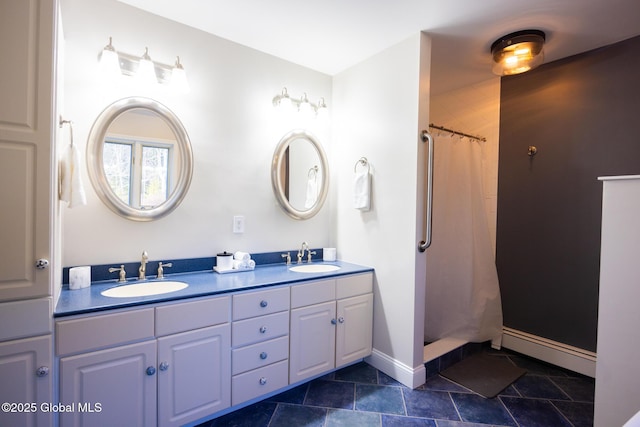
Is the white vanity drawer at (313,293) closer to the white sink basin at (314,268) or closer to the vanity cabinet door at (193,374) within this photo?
the white sink basin at (314,268)

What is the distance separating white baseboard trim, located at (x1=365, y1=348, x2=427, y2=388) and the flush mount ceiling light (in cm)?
222

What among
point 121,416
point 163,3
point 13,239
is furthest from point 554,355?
point 163,3

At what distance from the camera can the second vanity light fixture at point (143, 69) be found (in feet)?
5.56

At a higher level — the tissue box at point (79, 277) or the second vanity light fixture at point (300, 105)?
the second vanity light fixture at point (300, 105)

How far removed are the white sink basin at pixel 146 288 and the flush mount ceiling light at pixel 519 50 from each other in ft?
8.44

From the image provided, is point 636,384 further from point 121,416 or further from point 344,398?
point 121,416

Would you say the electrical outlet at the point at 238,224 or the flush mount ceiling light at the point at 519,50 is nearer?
the flush mount ceiling light at the point at 519,50

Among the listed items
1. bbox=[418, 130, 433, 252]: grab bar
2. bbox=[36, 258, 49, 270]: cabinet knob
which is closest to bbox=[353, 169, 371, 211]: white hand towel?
bbox=[418, 130, 433, 252]: grab bar

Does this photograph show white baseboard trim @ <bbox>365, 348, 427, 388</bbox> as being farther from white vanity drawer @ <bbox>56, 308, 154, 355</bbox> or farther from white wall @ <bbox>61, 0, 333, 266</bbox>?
white vanity drawer @ <bbox>56, 308, 154, 355</bbox>

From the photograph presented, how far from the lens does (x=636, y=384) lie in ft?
4.41

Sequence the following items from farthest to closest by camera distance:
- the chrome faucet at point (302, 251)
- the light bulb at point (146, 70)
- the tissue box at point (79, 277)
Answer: the chrome faucet at point (302, 251) < the light bulb at point (146, 70) < the tissue box at point (79, 277)

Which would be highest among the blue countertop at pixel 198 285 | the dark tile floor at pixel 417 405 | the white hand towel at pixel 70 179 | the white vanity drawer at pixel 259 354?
Result: the white hand towel at pixel 70 179

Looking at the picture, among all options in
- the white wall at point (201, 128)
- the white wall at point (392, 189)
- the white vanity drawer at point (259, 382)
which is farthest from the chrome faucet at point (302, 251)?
the white vanity drawer at point (259, 382)

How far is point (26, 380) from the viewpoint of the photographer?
115 cm
